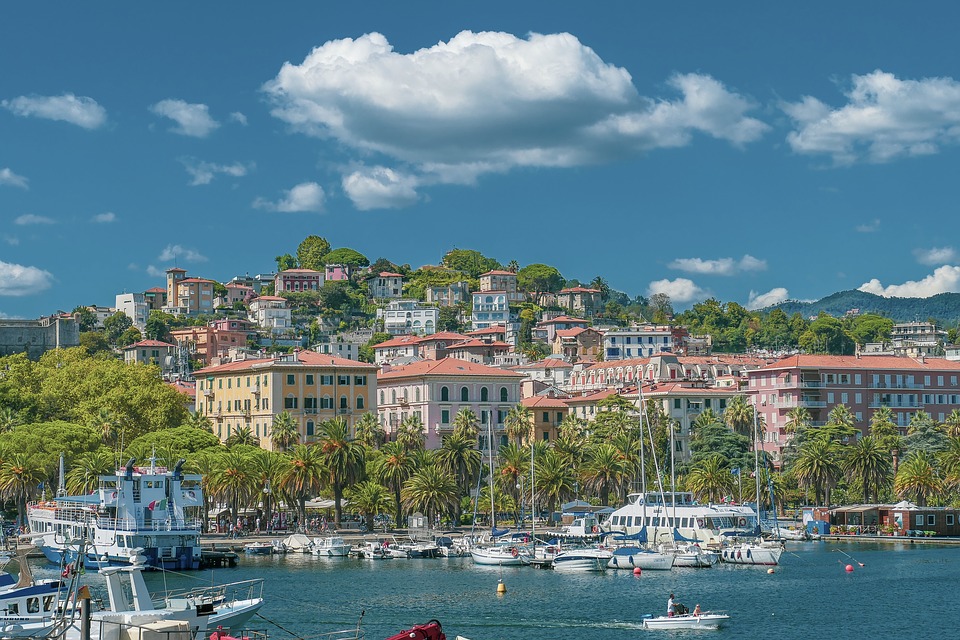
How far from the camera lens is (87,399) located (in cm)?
14775

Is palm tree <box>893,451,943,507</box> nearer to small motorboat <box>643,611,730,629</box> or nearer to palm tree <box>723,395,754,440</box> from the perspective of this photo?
palm tree <box>723,395,754,440</box>

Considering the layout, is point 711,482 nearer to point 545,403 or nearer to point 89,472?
point 545,403

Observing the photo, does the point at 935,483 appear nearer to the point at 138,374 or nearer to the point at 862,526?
the point at 862,526

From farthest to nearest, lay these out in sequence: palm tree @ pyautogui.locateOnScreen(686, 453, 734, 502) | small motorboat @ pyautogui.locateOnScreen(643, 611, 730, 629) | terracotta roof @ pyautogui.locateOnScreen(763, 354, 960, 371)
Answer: terracotta roof @ pyautogui.locateOnScreen(763, 354, 960, 371), palm tree @ pyautogui.locateOnScreen(686, 453, 734, 502), small motorboat @ pyautogui.locateOnScreen(643, 611, 730, 629)

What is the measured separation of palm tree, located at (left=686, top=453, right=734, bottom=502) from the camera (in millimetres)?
127188

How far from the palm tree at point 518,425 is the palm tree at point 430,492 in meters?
28.4

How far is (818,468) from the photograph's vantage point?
427 feet

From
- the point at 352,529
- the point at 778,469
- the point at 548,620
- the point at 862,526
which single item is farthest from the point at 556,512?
the point at 548,620

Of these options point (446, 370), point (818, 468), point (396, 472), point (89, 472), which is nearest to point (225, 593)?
point (89, 472)

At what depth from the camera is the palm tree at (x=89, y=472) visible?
115m

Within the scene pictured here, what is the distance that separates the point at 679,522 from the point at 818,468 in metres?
28.4

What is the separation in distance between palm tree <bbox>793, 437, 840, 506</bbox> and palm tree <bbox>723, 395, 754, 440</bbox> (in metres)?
22.6

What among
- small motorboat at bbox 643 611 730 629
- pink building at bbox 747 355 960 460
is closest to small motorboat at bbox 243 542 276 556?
small motorboat at bbox 643 611 730 629

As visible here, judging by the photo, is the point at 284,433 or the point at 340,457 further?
the point at 284,433
